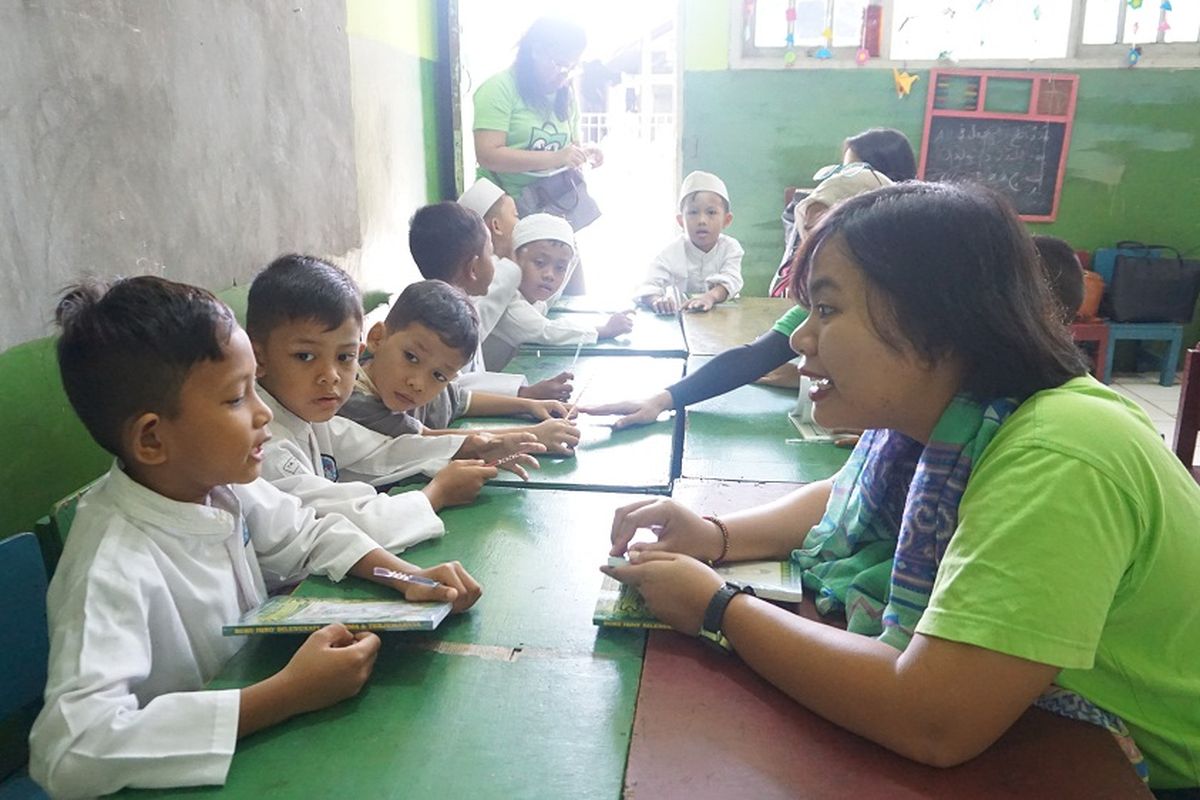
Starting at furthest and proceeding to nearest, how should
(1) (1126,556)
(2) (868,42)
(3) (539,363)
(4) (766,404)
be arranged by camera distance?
(2) (868,42) < (3) (539,363) < (4) (766,404) < (1) (1126,556)

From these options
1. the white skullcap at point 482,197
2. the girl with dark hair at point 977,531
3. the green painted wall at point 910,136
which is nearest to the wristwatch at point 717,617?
the girl with dark hair at point 977,531

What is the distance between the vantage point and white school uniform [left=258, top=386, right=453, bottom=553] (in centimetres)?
137

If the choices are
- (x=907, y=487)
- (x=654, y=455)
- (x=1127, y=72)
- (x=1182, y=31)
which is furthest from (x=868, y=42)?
(x=907, y=487)

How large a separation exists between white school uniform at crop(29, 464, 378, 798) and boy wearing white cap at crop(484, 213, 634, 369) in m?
1.69

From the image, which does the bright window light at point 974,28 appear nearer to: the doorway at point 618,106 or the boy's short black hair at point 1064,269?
the doorway at point 618,106

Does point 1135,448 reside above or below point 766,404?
above

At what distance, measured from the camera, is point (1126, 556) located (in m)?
0.81

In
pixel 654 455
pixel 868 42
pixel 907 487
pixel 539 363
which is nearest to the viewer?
pixel 907 487

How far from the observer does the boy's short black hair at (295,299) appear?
151 cm

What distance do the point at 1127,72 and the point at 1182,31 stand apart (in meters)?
0.46

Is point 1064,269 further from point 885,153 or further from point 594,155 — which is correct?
point 594,155

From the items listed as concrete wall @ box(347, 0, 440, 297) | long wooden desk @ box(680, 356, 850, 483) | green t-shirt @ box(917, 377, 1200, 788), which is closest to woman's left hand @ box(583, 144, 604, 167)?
concrete wall @ box(347, 0, 440, 297)

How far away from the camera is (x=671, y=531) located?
126 centimetres

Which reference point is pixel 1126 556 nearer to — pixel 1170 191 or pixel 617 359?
pixel 617 359
